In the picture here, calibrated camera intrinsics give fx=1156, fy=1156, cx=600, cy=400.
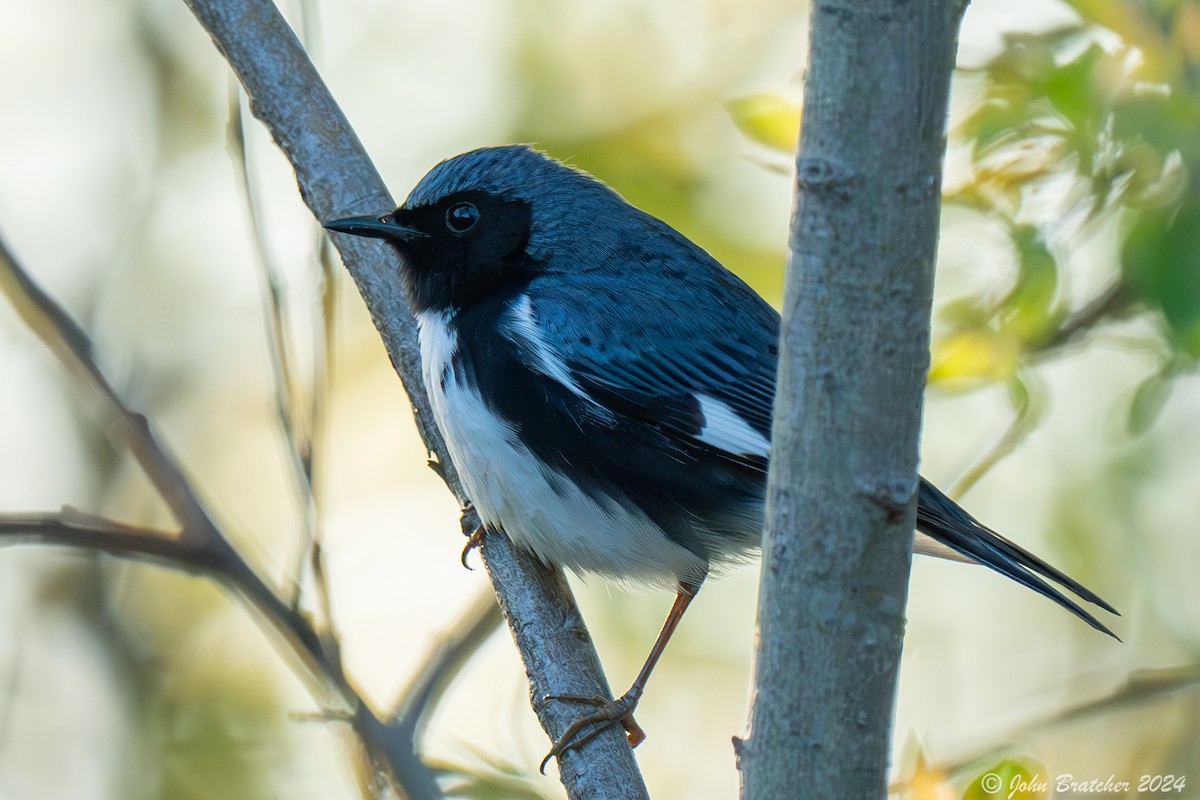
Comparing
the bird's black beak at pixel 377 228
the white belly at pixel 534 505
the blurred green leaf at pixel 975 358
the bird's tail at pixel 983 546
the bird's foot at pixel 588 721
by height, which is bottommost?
the bird's foot at pixel 588 721

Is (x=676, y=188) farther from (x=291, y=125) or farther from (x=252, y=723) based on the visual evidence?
(x=252, y=723)

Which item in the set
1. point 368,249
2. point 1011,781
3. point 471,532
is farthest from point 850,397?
point 368,249

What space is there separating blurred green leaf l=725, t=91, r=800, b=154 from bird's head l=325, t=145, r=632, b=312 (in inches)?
20.7

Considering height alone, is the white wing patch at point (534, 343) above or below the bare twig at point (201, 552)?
above

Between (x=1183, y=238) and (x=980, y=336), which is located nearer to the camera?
(x=1183, y=238)

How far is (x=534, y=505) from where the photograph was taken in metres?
2.76

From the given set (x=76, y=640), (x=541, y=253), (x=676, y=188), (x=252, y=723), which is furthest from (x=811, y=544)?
(x=76, y=640)

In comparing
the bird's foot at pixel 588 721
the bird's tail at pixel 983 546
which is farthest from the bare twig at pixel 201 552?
the bird's tail at pixel 983 546

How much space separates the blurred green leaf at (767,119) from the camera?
9.08 feet

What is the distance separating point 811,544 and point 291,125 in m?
1.98

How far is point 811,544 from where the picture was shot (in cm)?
155

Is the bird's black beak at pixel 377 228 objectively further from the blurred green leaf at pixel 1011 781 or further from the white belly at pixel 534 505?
the blurred green leaf at pixel 1011 781

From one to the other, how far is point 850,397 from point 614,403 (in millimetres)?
1368

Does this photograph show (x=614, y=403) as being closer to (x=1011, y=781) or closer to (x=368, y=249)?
(x=368, y=249)
